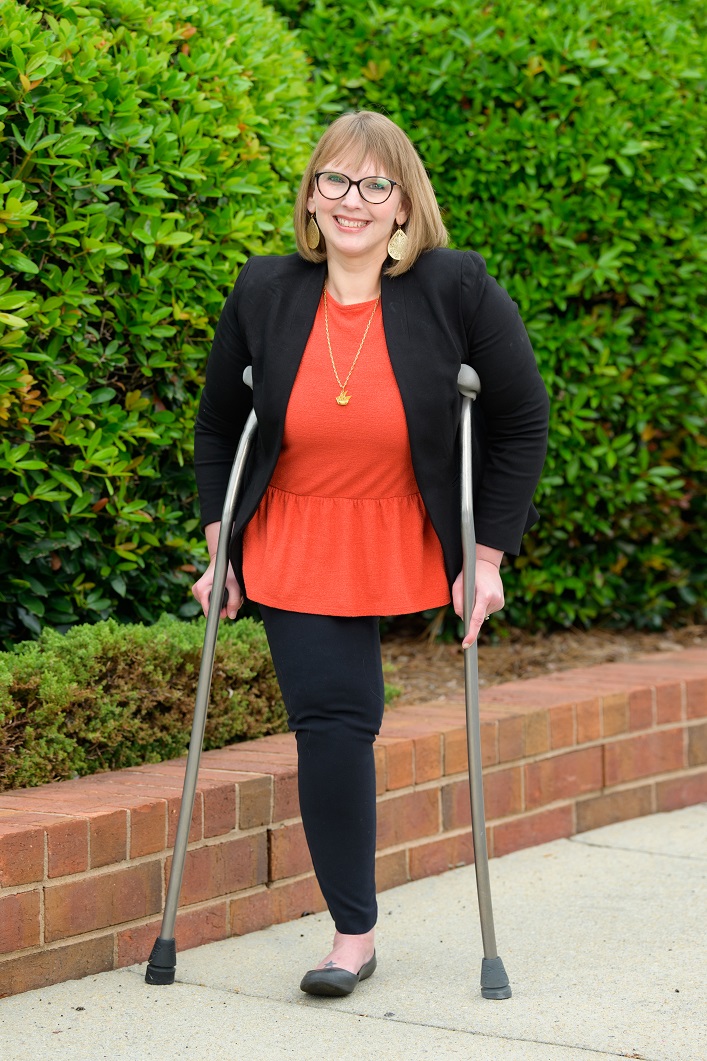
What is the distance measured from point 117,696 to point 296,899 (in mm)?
764

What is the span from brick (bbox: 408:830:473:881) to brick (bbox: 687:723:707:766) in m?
1.23

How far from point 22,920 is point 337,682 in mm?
903

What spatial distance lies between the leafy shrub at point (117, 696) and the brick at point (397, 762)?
0.41 meters

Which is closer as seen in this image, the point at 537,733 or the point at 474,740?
the point at 474,740

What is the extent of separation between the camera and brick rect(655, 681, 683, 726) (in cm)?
533

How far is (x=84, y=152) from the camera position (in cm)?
412

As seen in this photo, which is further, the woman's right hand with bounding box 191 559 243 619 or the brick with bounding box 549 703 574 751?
the brick with bounding box 549 703 574 751

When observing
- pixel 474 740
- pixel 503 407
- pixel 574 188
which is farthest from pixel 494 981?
pixel 574 188

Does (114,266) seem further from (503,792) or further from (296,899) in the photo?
(503,792)

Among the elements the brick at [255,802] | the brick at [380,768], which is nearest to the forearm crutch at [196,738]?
the brick at [255,802]

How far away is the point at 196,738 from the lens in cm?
336

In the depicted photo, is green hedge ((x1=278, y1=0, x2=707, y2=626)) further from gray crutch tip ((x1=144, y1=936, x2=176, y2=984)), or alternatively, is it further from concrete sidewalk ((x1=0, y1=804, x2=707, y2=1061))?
gray crutch tip ((x1=144, y1=936, x2=176, y2=984))

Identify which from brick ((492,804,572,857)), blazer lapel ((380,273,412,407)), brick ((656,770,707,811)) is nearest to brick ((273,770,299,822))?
brick ((492,804,572,857))

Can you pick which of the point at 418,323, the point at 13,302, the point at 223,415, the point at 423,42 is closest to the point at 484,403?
the point at 418,323
